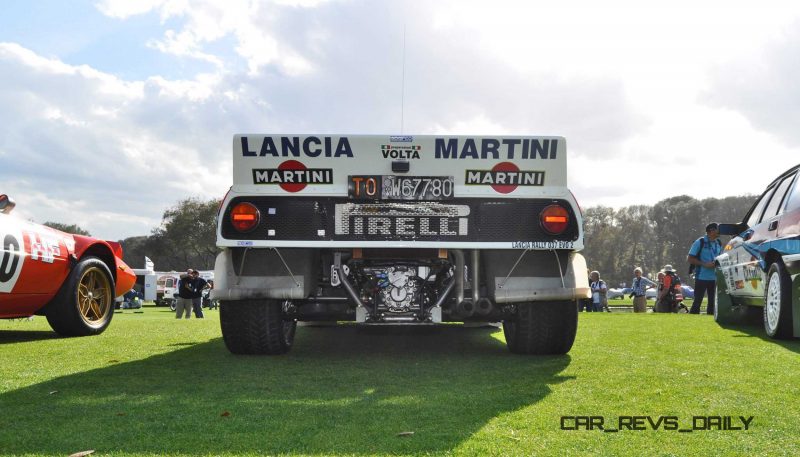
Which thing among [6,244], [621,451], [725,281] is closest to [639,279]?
[725,281]

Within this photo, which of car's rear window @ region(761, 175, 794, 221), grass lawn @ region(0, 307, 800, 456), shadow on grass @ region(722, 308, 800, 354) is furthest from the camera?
car's rear window @ region(761, 175, 794, 221)

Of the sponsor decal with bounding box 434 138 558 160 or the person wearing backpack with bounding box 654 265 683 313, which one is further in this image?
the person wearing backpack with bounding box 654 265 683 313

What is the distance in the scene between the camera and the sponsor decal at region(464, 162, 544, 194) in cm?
537

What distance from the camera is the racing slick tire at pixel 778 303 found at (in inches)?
255

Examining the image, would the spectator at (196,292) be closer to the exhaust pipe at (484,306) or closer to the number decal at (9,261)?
the number decal at (9,261)

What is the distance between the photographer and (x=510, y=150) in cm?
537

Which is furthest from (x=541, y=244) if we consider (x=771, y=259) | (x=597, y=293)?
(x=597, y=293)

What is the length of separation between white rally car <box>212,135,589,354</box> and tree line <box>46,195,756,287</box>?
61715 millimetres

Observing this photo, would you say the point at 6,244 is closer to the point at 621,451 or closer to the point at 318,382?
the point at 318,382

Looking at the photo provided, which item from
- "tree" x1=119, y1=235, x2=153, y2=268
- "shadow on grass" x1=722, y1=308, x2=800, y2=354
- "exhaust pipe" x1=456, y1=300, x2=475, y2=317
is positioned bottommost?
"shadow on grass" x1=722, y1=308, x2=800, y2=354

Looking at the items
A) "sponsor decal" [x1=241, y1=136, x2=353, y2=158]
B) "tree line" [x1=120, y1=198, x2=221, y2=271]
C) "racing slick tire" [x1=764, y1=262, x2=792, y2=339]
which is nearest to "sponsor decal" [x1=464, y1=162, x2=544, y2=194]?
"sponsor decal" [x1=241, y1=136, x2=353, y2=158]

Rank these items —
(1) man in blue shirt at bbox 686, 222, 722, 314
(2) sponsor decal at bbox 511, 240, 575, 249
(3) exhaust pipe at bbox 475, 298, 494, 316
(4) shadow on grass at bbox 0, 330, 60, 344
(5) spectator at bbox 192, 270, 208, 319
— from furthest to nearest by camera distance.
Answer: (5) spectator at bbox 192, 270, 208, 319 < (1) man in blue shirt at bbox 686, 222, 722, 314 < (4) shadow on grass at bbox 0, 330, 60, 344 < (3) exhaust pipe at bbox 475, 298, 494, 316 < (2) sponsor decal at bbox 511, 240, 575, 249

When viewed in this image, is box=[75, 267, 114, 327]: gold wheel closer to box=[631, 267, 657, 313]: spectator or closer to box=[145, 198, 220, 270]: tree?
box=[631, 267, 657, 313]: spectator

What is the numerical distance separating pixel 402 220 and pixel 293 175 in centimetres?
86
